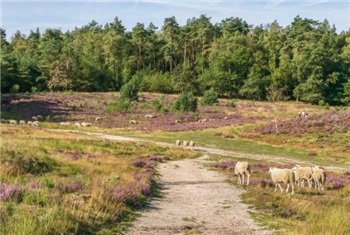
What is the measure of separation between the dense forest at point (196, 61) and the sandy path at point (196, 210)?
255 ft

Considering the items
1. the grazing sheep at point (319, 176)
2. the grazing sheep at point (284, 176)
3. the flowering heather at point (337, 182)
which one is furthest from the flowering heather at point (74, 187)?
the flowering heather at point (337, 182)

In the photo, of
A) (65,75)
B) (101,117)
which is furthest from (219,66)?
(101,117)

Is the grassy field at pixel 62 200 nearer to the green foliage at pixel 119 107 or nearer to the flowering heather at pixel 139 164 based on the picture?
the flowering heather at pixel 139 164

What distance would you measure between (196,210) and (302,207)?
4358mm

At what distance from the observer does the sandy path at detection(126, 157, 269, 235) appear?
11.2 meters

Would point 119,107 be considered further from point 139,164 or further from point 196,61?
point 196,61

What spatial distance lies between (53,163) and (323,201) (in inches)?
573

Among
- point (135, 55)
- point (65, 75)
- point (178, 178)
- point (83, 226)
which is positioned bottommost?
point (178, 178)

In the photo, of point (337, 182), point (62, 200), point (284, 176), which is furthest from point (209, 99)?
point (62, 200)

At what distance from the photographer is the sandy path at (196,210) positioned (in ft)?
36.6

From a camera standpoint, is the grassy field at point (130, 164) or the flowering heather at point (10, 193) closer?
the grassy field at point (130, 164)

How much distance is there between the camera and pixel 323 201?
15969mm

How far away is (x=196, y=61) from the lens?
131 m

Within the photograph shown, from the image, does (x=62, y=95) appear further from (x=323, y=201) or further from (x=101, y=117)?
(x=323, y=201)
